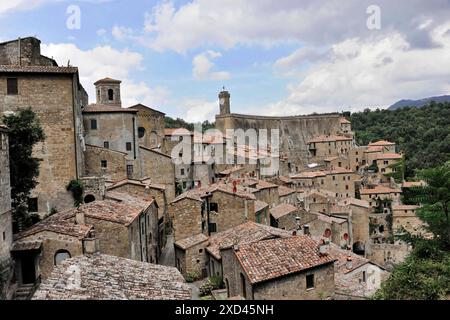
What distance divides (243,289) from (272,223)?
57.7 ft

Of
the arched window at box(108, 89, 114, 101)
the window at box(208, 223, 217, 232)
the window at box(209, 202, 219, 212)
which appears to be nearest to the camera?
the window at box(208, 223, 217, 232)

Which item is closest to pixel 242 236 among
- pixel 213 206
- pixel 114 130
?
pixel 213 206

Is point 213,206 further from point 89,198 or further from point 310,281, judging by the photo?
point 310,281

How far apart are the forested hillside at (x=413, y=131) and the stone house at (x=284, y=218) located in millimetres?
43168

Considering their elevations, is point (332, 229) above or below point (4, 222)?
below

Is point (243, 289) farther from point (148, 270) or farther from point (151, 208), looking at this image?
point (151, 208)

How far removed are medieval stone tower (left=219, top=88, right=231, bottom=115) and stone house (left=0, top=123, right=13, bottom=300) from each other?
77.3 m

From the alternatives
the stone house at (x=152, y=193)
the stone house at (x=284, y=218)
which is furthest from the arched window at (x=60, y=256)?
the stone house at (x=284, y=218)

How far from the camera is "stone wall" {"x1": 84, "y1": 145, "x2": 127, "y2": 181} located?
3038 cm

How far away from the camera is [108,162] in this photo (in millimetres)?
30750

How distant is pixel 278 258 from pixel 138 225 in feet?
22.5

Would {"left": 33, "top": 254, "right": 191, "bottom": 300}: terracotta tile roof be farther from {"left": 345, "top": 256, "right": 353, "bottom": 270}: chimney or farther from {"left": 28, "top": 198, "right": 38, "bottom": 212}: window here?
{"left": 345, "top": 256, "right": 353, "bottom": 270}: chimney

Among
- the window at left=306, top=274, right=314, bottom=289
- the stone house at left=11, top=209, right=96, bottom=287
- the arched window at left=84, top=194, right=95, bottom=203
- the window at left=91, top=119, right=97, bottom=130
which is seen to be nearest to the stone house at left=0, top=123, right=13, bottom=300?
the stone house at left=11, top=209, right=96, bottom=287

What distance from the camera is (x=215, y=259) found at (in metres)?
22.7
